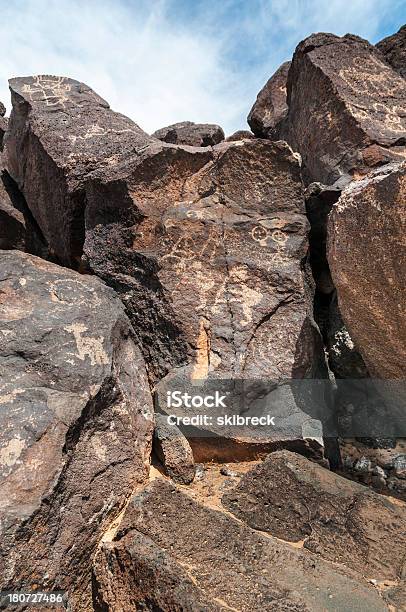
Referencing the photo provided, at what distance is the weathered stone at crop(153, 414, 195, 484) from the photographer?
8.30 feet

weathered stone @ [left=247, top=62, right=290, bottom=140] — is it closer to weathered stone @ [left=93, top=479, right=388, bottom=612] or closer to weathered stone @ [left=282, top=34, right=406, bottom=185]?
weathered stone @ [left=282, top=34, right=406, bottom=185]

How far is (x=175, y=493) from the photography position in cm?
226

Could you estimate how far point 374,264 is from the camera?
2.45m

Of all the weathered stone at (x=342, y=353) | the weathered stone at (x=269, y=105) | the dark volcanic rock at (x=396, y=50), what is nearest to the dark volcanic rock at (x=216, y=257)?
the weathered stone at (x=342, y=353)

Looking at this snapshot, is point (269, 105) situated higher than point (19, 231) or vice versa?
point (269, 105)

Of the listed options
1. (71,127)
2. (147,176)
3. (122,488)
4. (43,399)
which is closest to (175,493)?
(122,488)

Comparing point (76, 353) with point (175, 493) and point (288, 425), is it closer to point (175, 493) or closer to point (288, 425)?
point (175, 493)

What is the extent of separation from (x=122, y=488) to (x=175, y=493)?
23 centimetres

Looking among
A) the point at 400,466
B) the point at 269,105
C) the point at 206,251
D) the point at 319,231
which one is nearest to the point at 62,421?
the point at 206,251

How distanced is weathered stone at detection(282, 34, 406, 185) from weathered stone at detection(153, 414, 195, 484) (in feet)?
8.36

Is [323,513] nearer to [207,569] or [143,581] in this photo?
[207,569]

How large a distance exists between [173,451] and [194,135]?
470 centimetres

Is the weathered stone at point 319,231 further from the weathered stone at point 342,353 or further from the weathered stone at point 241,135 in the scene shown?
the weathered stone at point 241,135

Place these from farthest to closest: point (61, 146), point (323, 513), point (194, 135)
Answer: point (194, 135) < point (61, 146) < point (323, 513)
